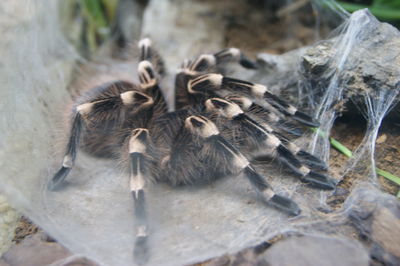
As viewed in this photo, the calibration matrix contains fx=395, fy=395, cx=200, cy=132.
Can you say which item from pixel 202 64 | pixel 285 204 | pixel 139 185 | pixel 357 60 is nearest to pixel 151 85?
pixel 202 64

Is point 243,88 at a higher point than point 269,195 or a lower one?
higher

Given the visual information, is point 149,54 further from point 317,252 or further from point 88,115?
point 317,252

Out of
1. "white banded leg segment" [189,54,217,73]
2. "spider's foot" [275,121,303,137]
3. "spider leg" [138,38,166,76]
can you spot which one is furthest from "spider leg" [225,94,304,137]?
"spider leg" [138,38,166,76]

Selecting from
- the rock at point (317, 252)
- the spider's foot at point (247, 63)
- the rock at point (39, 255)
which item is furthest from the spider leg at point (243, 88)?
the rock at point (39, 255)

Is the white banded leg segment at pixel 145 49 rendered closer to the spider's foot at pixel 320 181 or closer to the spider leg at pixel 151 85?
the spider leg at pixel 151 85

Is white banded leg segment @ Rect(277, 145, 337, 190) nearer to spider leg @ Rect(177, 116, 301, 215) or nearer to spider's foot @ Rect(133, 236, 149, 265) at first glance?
spider leg @ Rect(177, 116, 301, 215)

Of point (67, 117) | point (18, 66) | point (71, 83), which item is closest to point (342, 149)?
point (67, 117)
